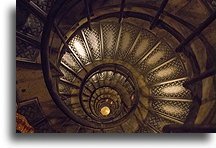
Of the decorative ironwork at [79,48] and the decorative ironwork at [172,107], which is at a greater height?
the decorative ironwork at [79,48]

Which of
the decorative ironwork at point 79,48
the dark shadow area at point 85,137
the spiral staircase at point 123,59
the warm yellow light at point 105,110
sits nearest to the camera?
the dark shadow area at point 85,137

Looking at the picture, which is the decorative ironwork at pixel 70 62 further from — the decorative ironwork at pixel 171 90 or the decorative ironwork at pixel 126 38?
the decorative ironwork at pixel 171 90

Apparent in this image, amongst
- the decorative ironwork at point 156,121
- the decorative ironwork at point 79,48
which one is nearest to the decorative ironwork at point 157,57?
the decorative ironwork at point 156,121

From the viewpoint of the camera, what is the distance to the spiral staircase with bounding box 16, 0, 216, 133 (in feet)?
6.16

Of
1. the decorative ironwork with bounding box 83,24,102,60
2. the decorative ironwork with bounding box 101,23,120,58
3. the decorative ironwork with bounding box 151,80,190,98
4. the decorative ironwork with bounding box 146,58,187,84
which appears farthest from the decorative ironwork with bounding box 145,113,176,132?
the decorative ironwork with bounding box 83,24,102,60

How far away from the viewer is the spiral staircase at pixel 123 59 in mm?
1878

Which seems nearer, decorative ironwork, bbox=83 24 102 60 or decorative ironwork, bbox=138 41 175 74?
decorative ironwork, bbox=138 41 175 74

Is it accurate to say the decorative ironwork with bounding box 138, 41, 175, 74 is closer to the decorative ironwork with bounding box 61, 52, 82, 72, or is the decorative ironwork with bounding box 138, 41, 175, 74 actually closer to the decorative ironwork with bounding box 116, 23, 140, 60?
the decorative ironwork with bounding box 116, 23, 140, 60

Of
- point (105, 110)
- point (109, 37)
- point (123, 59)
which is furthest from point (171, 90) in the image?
point (105, 110)

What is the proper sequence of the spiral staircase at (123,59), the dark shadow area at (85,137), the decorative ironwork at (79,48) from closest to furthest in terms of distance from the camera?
the dark shadow area at (85,137)
the spiral staircase at (123,59)
the decorative ironwork at (79,48)

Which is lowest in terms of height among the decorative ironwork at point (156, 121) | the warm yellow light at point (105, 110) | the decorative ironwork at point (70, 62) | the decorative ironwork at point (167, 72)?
the decorative ironwork at point (156, 121)

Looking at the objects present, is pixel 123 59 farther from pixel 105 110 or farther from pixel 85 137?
pixel 105 110

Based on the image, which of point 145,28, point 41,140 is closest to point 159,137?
point 41,140

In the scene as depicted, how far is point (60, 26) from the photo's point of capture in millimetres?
2236
